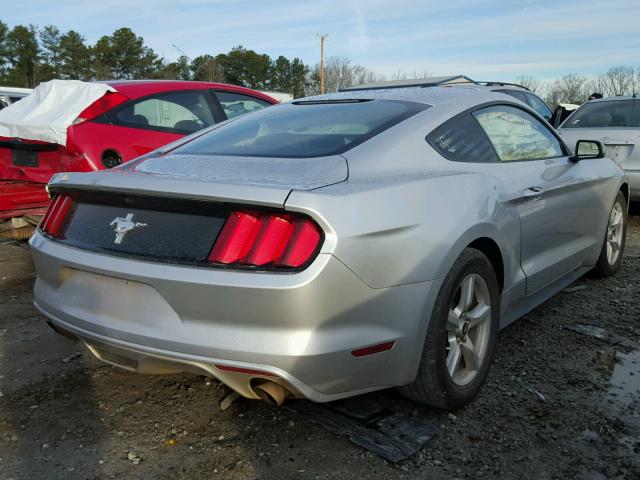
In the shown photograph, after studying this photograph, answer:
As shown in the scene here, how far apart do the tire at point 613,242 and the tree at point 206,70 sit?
45.2 meters

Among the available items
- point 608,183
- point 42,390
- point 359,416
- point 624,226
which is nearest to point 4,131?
point 42,390

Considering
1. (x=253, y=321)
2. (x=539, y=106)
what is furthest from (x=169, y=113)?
(x=539, y=106)

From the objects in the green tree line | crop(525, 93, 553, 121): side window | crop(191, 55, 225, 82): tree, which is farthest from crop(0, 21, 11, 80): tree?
crop(525, 93, 553, 121): side window

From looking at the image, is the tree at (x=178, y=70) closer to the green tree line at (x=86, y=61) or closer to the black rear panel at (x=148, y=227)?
the green tree line at (x=86, y=61)

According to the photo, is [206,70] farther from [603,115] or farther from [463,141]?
[463,141]

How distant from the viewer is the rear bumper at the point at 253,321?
1947 millimetres

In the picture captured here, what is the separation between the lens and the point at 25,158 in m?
5.01

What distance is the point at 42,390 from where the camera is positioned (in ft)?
9.45

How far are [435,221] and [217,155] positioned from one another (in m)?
1.05

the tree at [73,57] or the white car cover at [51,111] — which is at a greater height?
the tree at [73,57]

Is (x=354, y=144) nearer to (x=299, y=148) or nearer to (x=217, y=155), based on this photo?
(x=299, y=148)

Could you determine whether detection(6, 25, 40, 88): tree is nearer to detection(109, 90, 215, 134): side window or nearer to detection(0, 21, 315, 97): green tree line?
detection(0, 21, 315, 97): green tree line

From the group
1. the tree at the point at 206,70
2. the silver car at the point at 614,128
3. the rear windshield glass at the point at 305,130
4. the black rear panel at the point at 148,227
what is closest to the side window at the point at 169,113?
the rear windshield glass at the point at 305,130

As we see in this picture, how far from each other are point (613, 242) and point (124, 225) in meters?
3.91
